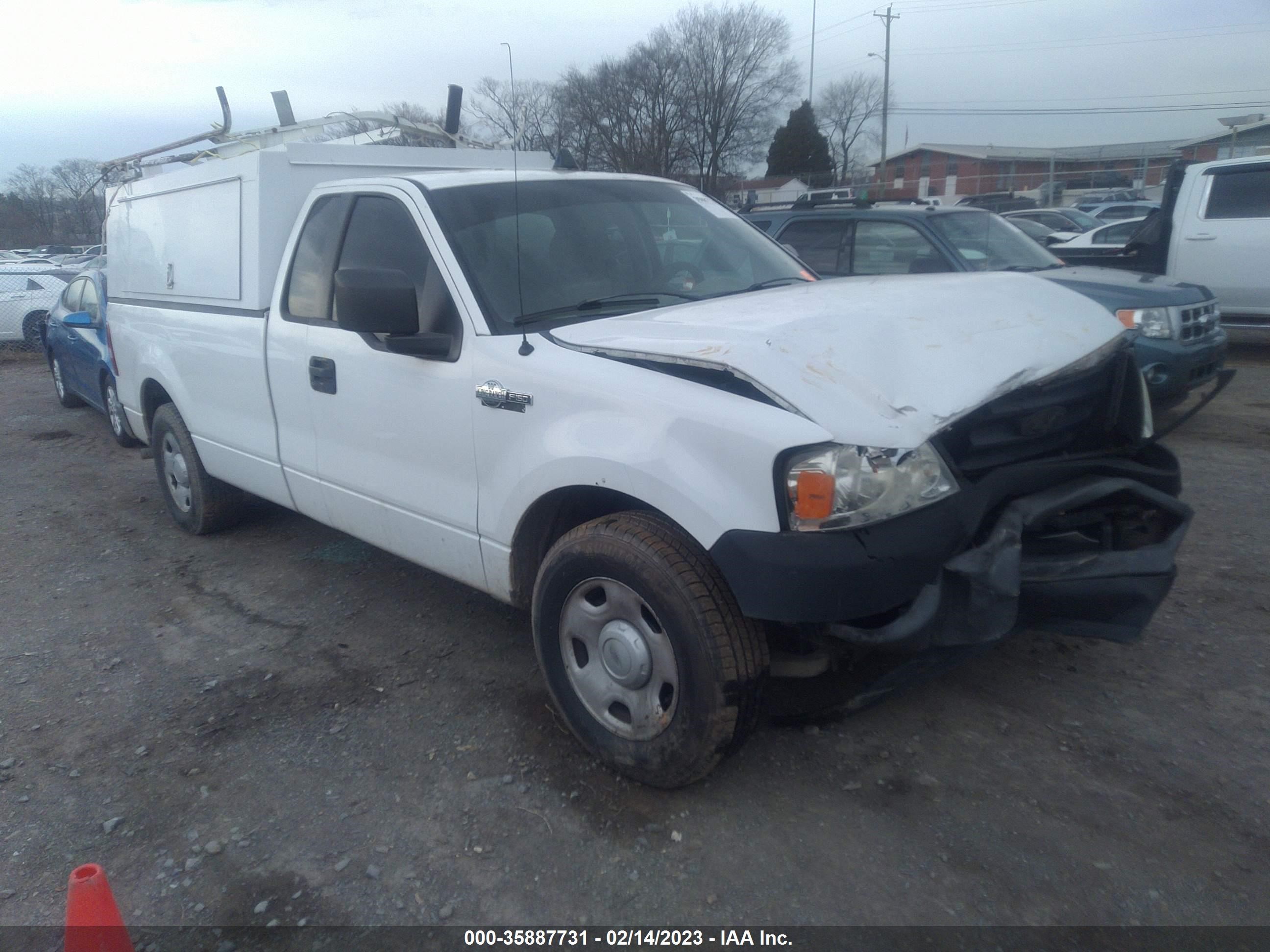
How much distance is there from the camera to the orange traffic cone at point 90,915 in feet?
7.23

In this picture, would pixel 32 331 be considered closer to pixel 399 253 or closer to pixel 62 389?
pixel 62 389

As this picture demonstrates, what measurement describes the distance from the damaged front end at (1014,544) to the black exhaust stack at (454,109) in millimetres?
4868

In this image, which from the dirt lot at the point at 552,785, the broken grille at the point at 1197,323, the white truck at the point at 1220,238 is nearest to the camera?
the dirt lot at the point at 552,785

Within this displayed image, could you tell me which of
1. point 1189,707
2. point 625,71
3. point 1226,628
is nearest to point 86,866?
point 1189,707

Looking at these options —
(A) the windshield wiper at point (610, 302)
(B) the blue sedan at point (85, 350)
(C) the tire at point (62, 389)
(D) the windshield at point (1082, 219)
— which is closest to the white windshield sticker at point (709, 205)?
(A) the windshield wiper at point (610, 302)

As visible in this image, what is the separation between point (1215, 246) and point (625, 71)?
31143mm

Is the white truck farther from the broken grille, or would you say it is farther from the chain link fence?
the chain link fence

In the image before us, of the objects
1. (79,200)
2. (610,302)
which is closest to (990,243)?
(610,302)

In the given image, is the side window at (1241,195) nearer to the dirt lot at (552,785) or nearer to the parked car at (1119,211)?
the dirt lot at (552,785)

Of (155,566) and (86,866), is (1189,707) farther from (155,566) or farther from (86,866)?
(155,566)

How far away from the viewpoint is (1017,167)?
53312 millimetres

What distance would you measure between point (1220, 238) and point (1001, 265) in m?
3.99

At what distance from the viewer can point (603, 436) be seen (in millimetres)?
2947

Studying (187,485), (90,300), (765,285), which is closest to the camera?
(765,285)
